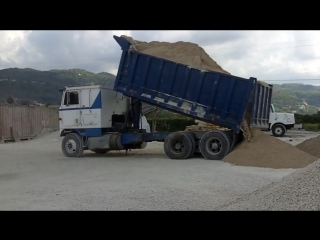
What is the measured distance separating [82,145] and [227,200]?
9759 mm

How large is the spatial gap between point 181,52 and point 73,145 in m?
5.79

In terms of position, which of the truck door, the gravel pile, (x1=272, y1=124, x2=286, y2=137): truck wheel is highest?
the truck door

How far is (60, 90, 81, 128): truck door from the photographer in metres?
15.8

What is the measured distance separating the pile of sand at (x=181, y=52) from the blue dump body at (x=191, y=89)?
0.41 metres

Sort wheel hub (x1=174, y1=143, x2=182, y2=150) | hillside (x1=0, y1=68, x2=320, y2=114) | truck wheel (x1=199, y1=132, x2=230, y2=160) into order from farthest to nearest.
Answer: hillside (x1=0, y1=68, x2=320, y2=114)
wheel hub (x1=174, y1=143, x2=182, y2=150)
truck wheel (x1=199, y1=132, x2=230, y2=160)

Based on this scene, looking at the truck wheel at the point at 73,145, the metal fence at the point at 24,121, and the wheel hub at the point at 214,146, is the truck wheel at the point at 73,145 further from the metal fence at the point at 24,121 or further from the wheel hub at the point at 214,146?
the metal fence at the point at 24,121

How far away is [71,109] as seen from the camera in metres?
15.9

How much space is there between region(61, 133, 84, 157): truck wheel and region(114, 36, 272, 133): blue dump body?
2767 mm

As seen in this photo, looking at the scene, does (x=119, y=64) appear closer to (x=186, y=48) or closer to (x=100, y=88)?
(x=100, y=88)

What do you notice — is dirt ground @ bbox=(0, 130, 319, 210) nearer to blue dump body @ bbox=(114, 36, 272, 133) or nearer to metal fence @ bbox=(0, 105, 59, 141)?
blue dump body @ bbox=(114, 36, 272, 133)

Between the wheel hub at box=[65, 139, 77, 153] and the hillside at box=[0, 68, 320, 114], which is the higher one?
the hillside at box=[0, 68, 320, 114]

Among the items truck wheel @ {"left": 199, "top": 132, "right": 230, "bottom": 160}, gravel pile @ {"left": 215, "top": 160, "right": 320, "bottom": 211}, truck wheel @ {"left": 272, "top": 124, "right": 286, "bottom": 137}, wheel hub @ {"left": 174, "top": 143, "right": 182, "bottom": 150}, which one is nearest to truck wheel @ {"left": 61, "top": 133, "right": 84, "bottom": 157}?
wheel hub @ {"left": 174, "top": 143, "right": 182, "bottom": 150}

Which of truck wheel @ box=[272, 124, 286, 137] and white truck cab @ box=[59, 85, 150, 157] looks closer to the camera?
white truck cab @ box=[59, 85, 150, 157]

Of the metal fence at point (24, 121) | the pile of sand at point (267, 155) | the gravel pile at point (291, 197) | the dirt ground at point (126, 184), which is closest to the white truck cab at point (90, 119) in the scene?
the dirt ground at point (126, 184)
